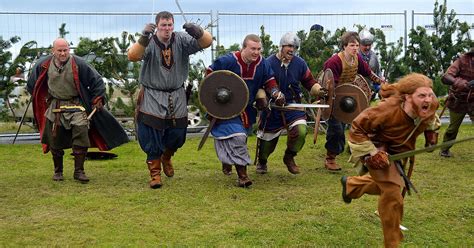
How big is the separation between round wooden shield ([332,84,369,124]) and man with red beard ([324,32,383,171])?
0.45 feet

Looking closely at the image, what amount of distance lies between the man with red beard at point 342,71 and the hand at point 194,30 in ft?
5.16

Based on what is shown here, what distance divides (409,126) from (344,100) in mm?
2579

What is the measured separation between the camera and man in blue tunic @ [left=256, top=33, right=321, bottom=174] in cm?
636

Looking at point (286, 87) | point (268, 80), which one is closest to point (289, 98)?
point (286, 87)

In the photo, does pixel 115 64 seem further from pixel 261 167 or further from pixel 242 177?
pixel 242 177

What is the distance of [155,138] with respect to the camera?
19.6 ft

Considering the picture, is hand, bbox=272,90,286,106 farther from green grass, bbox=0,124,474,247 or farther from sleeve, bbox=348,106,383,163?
sleeve, bbox=348,106,383,163

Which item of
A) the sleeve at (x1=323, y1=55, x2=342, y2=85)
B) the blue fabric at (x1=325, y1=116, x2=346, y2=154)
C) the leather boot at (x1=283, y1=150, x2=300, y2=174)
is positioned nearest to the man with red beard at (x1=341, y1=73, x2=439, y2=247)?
the leather boot at (x1=283, y1=150, x2=300, y2=174)

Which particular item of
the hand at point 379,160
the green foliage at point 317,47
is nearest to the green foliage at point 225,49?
the green foliage at point 317,47

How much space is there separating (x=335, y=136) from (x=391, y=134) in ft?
9.26

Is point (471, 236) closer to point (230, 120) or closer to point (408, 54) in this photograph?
point (230, 120)

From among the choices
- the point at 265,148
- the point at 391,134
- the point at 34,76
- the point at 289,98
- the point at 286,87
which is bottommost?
the point at 265,148

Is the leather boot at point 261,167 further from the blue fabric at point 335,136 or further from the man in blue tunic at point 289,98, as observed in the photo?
the blue fabric at point 335,136

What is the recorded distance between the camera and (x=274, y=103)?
20.4 ft
